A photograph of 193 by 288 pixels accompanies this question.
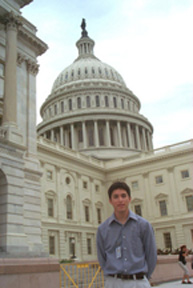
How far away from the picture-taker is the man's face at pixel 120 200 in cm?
437

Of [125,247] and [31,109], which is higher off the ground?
[31,109]

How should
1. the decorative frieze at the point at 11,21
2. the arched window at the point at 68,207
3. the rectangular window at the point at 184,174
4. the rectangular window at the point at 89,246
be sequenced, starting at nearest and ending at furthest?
1. the decorative frieze at the point at 11,21
2. the arched window at the point at 68,207
3. the rectangular window at the point at 89,246
4. the rectangular window at the point at 184,174

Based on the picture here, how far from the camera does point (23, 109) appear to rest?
85.4 ft

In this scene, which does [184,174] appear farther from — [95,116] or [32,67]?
[32,67]

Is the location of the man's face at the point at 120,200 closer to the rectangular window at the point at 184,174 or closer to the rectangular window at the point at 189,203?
the rectangular window at the point at 189,203

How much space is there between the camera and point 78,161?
52406 mm

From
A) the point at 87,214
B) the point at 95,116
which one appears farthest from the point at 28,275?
the point at 95,116

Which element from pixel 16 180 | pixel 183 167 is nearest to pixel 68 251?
pixel 183 167

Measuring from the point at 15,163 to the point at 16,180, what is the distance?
992 mm

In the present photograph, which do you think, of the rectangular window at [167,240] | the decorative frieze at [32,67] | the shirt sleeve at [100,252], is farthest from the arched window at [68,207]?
the shirt sleeve at [100,252]

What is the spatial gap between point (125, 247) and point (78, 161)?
48335 mm

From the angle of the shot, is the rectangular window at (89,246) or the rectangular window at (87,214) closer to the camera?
the rectangular window at (89,246)

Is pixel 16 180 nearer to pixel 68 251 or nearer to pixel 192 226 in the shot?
pixel 68 251

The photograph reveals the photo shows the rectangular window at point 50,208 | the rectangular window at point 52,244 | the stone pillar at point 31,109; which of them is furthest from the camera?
the rectangular window at point 50,208
